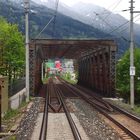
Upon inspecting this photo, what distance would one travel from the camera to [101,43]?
3734cm

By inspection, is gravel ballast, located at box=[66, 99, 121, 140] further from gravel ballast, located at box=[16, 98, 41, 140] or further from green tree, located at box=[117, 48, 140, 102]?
green tree, located at box=[117, 48, 140, 102]

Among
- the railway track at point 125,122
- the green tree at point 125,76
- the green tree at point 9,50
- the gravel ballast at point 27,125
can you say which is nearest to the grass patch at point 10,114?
the gravel ballast at point 27,125

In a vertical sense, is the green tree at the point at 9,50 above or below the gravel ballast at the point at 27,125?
above

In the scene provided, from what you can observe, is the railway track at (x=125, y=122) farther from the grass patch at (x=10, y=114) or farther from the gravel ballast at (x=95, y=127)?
the grass patch at (x=10, y=114)

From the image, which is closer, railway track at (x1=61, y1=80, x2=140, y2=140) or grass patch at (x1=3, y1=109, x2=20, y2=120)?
railway track at (x1=61, y1=80, x2=140, y2=140)

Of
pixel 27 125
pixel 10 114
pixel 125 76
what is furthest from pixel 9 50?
pixel 27 125

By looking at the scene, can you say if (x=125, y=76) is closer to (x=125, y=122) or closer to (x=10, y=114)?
(x=10, y=114)

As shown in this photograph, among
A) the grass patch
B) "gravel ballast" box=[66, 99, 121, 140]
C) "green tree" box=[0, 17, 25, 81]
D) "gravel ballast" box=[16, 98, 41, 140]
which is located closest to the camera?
"gravel ballast" box=[66, 99, 121, 140]

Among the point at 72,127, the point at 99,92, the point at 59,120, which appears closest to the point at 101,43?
the point at 99,92

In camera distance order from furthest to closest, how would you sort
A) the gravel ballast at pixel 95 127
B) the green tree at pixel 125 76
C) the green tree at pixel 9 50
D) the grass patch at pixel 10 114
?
the green tree at pixel 9 50
the green tree at pixel 125 76
the grass patch at pixel 10 114
the gravel ballast at pixel 95 127

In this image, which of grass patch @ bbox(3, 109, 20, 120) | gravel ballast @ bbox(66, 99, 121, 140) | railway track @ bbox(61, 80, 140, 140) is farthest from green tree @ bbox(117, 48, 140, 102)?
grass patch @ bbox(3, 109, 20, 120)

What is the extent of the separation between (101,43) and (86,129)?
20611mm

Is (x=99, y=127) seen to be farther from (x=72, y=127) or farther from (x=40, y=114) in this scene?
(x=40, y=114)

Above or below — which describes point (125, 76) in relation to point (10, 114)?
above
